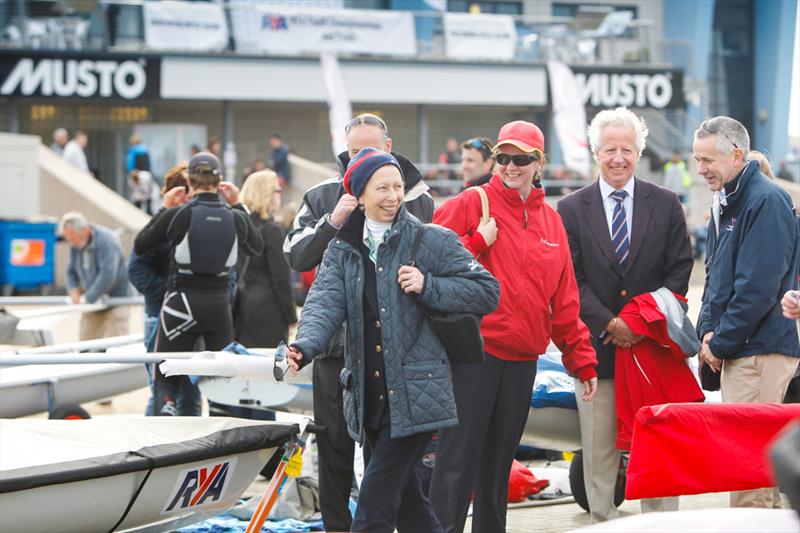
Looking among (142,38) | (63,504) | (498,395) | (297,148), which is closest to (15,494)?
(63,504)

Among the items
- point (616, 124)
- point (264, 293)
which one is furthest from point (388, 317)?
point (264, 293)

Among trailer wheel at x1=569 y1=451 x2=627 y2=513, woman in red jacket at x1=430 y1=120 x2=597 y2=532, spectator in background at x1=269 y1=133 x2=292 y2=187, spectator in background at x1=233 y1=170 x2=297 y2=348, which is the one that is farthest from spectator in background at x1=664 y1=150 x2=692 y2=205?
woman in red jacket at x1=430 y1=120 x2=597 y2=532

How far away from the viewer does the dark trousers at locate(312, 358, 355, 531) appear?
5609 mm

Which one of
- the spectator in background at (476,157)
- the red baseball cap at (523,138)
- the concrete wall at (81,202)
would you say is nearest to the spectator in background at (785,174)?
the concrete wall at (81,202)

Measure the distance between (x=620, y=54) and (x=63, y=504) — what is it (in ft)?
110

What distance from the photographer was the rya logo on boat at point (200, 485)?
613 cm

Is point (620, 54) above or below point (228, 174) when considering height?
above

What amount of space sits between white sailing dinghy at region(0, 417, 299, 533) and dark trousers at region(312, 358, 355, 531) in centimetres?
38

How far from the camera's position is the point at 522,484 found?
304 inches

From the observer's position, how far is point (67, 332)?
48.4ft

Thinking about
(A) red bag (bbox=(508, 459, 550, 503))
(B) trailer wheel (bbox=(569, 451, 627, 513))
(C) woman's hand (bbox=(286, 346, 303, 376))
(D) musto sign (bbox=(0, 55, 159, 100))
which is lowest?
(A) red bag (bbox=(508, 459, 550, 503))

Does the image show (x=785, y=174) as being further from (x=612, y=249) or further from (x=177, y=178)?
(x=612, y=249)

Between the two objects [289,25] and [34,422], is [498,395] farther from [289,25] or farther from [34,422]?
[289,25]

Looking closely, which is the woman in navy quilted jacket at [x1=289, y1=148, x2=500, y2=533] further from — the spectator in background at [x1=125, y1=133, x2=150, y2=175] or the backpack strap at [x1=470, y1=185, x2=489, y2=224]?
the spectator in background at [x1=125, y1=133, x2=150, y2=175]
